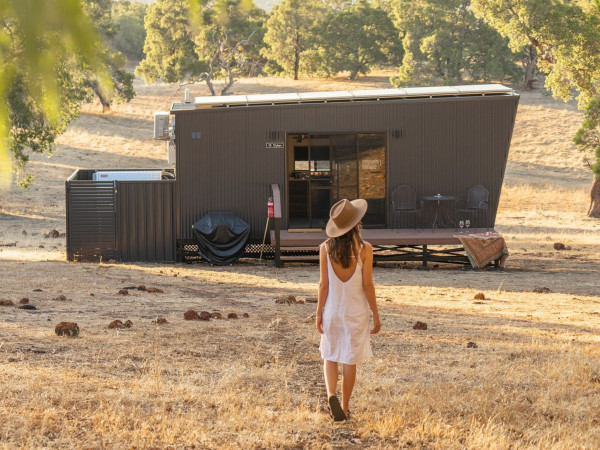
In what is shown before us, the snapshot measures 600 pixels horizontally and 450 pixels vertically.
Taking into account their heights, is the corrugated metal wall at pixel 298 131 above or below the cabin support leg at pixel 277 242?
above

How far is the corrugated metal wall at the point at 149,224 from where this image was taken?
16.8 meters

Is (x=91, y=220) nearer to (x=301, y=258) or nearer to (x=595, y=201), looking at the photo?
(x=301, y=258)

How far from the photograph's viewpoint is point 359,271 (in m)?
5.36

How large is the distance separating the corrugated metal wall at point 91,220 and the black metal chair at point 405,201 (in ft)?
18.4

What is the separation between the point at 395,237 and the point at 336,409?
36.0ft


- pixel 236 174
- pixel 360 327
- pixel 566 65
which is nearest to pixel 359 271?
pixel 360 327

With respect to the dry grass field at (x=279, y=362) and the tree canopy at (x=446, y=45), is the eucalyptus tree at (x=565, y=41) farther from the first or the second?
the tree canopy at (x=446, y=45)

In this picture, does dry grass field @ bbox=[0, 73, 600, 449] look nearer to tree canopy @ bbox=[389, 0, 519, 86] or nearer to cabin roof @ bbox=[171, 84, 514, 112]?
cabin roof @ bbox=[171, 84, 514, 112]

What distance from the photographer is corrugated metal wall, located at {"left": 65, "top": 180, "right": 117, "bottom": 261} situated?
54.5ft

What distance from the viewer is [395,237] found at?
16297 mm

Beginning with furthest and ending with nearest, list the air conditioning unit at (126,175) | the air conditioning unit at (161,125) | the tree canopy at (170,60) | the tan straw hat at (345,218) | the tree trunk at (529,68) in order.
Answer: the tree trunk at (529,68) → the tree canopy at (170,60) → the air conditioning unit at (126,175) → the air conditioning unit at (161,125) → the tan straw hat at (345,218)

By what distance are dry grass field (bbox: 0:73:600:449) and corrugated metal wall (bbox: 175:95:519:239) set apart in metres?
1.52

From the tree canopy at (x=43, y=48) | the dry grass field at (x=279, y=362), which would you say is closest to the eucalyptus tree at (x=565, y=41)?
the dry grass field at (x=279, y=362)

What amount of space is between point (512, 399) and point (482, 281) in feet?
28.7
